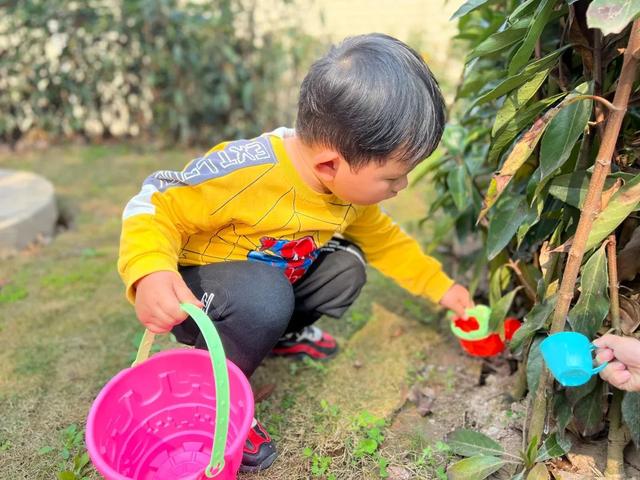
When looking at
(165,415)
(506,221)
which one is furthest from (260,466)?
(506,221)

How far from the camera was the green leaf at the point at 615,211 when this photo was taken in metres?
1.18

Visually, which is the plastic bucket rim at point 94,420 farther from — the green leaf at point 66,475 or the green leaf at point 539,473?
the green leaf at point 539,473

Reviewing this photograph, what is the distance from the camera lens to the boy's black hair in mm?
1323

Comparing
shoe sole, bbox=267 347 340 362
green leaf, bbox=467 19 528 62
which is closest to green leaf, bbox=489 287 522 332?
shoe sole, bbox=267 347 340 362

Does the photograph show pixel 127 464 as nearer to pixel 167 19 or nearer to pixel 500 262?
pixel 500 262

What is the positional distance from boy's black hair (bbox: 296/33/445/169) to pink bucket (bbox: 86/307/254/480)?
579 mm

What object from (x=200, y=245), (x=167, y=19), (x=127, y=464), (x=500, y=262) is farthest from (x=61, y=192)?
(x=500, y=262)

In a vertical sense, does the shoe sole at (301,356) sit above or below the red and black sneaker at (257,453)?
below

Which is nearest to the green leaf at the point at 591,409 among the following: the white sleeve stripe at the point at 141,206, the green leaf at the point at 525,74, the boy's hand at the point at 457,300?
the boy's hand at the point at 457,300

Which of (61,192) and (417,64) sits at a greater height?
(417,64)

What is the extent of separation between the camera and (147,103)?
4348mm

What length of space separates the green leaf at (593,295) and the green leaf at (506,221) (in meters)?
0.21

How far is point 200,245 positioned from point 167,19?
274 centimetres

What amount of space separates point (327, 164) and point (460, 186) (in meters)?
0.60
